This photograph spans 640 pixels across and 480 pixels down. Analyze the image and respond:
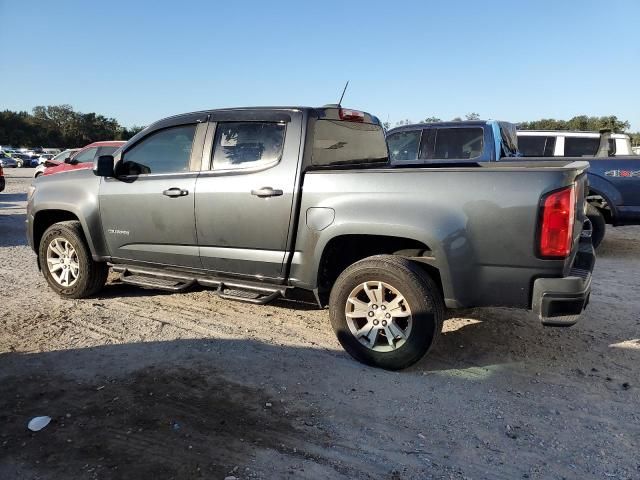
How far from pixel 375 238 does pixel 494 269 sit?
943 millimetres

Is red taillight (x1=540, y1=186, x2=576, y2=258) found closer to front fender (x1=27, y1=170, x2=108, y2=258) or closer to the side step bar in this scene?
the side step bar

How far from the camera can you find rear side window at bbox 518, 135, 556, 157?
9.47m

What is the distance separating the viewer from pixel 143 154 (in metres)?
4.95

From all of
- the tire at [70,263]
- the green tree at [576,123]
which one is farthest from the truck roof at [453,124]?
the green tree at [576,123]

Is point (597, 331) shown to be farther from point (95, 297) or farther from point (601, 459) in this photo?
point (95, 297)

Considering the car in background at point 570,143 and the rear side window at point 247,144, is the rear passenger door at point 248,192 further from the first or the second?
the car in background at point 570,143

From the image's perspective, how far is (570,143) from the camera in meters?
9.32

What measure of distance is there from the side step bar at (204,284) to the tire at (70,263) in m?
0.30

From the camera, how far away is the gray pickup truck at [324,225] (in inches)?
129

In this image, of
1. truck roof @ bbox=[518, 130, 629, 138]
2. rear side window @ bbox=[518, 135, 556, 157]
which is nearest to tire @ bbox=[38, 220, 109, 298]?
rear side window @ bbox=[518, 135, 556, 157]

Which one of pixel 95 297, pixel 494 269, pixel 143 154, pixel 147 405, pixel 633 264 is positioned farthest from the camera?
pixel 633 264

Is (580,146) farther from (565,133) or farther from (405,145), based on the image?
(405,145)

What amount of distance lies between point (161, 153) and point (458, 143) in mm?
4621

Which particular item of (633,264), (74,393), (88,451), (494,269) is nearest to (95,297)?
(74,393)
